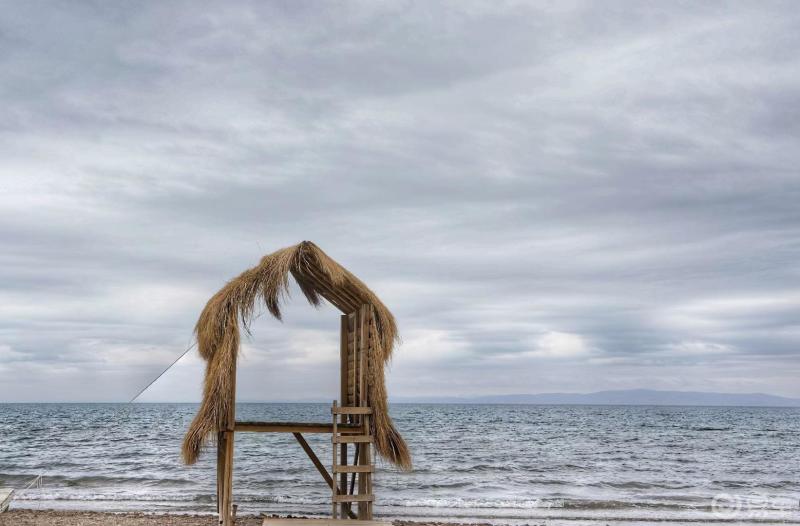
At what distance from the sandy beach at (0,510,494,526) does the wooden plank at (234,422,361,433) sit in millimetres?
2573

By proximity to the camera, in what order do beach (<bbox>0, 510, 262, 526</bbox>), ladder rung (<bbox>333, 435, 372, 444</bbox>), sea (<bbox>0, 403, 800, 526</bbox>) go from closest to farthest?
ladder rung (<bbox>333, 435, 372, 444</bbox>) < beach (<bbox>0, 510, 262, 526</bbox>) < sea (<bbox>0, 403, 800, 526</bbox>)

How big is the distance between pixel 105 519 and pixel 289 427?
4.32 m

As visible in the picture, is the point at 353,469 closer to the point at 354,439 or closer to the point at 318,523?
the point at 354,439

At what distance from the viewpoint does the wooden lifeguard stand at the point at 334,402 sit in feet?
33.2

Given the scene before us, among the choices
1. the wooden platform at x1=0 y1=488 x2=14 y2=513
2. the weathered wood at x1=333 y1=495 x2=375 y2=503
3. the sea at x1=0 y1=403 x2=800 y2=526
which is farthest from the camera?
the sea at x1=0 y1=403 x2=800 y2=526

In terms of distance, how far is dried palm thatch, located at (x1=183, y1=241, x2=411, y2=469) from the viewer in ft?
33.1

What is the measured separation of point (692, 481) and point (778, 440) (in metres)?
28.0

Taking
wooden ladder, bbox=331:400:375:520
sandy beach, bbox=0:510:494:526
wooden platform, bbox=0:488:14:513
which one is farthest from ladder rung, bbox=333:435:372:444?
wooden platform, bbox=0:488:14:513

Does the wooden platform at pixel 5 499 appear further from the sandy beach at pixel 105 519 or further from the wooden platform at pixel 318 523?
the wooden platform at pixel 318 523

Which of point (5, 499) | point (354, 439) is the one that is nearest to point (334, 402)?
point (354, 439)

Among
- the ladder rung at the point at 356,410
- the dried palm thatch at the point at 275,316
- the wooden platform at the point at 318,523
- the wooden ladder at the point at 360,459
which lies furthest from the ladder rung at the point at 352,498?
the ladder rung at the point at 356,410

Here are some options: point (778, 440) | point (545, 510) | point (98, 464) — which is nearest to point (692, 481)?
point (545, 510)

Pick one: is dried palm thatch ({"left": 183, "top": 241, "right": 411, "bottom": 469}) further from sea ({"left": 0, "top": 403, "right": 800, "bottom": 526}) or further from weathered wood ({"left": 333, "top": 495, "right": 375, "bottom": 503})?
sea ({"left": 0, "top": 403, "right": 800, "bottom": 526})

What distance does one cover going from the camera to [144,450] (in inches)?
1196
